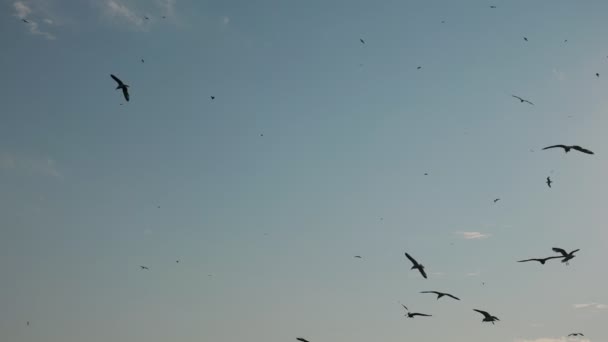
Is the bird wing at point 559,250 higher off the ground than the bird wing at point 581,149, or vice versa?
the bird wing at point 581,149

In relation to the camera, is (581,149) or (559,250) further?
(581,149)

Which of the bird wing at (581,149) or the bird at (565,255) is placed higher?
the bird wing at (581,149)

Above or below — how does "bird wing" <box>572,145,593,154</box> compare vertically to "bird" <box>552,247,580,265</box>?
above

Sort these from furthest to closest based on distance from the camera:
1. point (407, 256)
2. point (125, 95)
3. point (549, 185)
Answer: point (549, 185), point (125, 95), point (407, 256)

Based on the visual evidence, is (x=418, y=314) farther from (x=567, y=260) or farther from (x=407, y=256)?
(x=567, y=260)

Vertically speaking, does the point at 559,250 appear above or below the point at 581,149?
below

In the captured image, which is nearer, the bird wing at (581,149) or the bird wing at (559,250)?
the bird wing at (559,250)

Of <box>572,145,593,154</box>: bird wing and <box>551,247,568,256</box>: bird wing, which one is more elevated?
<box>572,145,593,154</box>: bird wing

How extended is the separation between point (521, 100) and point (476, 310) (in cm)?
1621

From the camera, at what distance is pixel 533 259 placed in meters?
42.6

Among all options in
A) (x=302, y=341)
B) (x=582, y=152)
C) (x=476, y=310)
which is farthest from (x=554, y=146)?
(x=302, y=341)

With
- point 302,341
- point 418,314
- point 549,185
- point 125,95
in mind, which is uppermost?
point 549,185

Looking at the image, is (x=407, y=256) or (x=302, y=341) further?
(x=407, y=256)

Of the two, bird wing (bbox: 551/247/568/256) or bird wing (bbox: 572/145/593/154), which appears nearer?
bird wing (bbox: 551/247/568/256)
